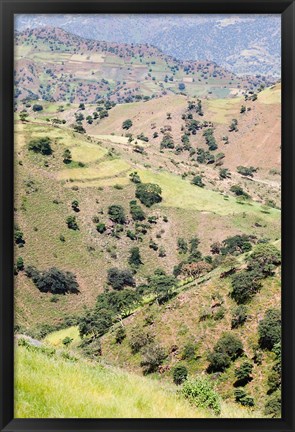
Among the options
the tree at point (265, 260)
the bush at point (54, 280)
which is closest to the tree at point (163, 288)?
the bush at point (54, 280)

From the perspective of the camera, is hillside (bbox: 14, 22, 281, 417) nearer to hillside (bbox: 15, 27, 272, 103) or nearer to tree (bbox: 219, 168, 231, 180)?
hillside (bbox: 15, 27, 272, 103)

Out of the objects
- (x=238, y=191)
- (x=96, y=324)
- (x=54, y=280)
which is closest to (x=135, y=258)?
(x=54, y=280)

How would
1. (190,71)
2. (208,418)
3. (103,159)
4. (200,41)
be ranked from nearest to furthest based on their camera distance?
(208,418), (103,159), (190,71), (200,41)

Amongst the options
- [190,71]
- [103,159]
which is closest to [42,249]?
[103,159]

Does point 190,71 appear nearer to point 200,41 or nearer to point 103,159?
point 200,41

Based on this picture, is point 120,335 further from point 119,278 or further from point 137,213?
point 137,213

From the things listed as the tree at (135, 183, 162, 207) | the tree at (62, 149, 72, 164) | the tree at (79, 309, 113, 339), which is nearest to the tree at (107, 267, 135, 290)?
the tree at (79, 309, 113, 339)
